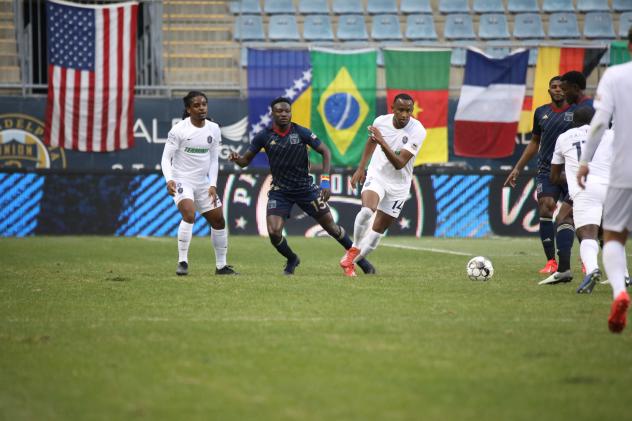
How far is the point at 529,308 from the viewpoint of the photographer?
8.14m

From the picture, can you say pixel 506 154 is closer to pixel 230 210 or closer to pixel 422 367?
pixel 230 210

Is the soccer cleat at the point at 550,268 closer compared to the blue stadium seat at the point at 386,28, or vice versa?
the soccer cleat at the point at 550,268

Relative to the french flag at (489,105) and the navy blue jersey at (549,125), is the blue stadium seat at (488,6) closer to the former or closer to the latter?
the french flag at (489,105)

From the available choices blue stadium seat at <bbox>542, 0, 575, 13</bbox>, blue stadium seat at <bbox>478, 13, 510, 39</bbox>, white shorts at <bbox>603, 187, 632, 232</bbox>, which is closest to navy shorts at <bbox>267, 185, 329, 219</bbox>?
white shorts at <bbox>603, 187, 632, 232</bbox>

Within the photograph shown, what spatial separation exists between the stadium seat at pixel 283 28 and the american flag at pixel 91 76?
572cm

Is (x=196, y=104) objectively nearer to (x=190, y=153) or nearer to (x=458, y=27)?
(x=190, y=153)

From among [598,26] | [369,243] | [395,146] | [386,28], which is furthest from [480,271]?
[598,26]

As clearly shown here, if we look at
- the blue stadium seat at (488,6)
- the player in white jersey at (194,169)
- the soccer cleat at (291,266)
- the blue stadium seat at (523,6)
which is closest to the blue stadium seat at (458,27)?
the blue stadium seat at (488,6)

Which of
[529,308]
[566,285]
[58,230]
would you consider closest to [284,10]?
[58,230]

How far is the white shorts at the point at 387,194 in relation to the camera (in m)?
11.6

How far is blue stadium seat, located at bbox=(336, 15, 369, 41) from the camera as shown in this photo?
90.5ft

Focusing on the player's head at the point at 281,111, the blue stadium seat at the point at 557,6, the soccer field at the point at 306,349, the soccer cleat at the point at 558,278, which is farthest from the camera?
the blue stadium seat at the point at 557,6

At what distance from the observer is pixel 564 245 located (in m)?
11.0

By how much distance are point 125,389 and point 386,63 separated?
60.5 feet
